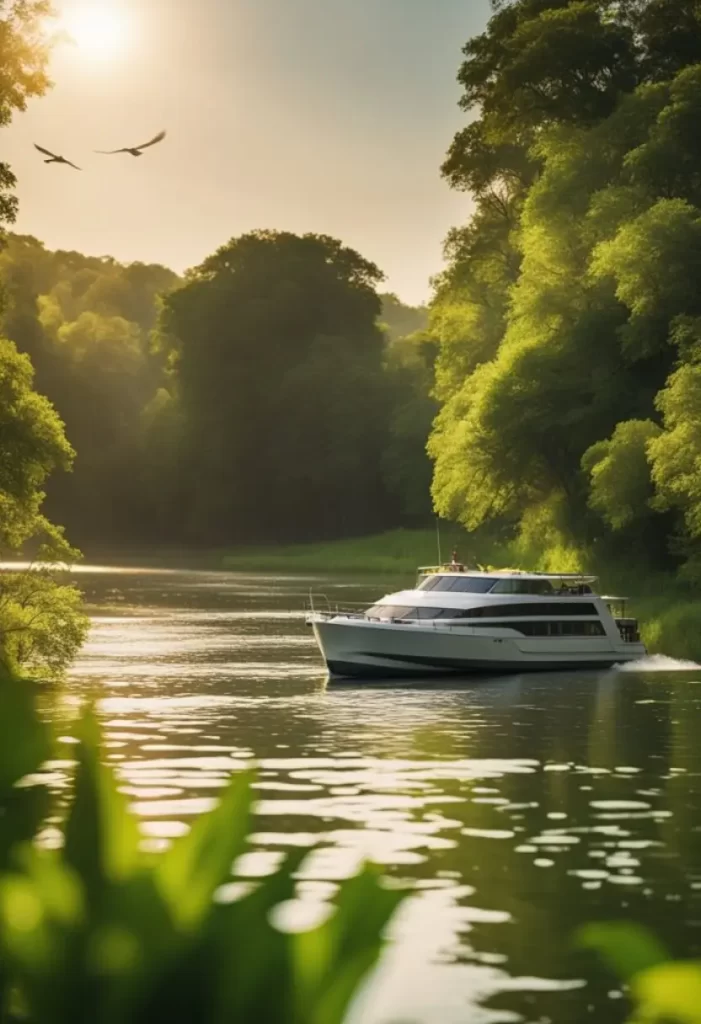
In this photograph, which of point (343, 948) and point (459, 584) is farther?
point (459, 584)

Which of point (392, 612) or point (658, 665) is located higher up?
point (392, 612)

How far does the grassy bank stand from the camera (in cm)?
10475

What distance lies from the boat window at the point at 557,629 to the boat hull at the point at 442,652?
0.56ft

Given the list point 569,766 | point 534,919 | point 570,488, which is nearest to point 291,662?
point 570,488

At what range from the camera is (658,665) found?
4931 cm

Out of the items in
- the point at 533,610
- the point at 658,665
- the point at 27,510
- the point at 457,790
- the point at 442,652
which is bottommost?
the point at 457,790

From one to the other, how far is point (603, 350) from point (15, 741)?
56963 millimetres

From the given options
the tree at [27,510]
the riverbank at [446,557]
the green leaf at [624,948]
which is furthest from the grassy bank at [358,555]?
the green leaf at [624,948]

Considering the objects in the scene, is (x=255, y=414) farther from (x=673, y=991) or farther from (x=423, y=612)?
(x=673, y=991)

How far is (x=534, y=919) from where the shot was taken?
723 inches

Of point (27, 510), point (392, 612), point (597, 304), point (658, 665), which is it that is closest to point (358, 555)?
point (597, 304)

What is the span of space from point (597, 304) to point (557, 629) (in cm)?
1338

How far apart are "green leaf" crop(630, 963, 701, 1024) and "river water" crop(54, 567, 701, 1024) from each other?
0.69ft

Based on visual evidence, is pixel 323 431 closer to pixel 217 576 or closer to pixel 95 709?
pixel 217 576
